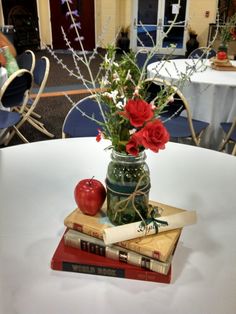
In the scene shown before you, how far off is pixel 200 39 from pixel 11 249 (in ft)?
29.5

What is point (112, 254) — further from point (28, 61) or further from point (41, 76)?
point (28, 61)

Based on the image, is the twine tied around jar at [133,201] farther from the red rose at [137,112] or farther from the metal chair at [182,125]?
the metal chair at [182,125]

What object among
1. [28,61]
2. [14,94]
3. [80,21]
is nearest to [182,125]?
[14,94]

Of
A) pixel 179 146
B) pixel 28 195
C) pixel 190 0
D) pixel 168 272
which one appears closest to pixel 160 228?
pixel 168 272

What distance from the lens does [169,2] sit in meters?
8.83

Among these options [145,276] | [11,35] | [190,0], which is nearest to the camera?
[145,276]

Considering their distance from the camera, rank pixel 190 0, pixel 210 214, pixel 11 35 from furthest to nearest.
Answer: pixel 190 0 < pixel 11 35 < pixel 210 214

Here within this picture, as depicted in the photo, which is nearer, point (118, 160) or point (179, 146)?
point (118, 160)

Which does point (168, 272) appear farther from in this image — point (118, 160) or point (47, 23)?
point (47, 23)

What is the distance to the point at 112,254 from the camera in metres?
0.84

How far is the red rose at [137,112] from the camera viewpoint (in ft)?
2.48

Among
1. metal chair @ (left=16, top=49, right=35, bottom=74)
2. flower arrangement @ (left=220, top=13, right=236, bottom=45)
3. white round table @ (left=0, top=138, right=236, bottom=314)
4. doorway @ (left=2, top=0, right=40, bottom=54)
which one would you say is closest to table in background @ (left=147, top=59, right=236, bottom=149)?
flower arrangement @ (left=220, top=13, right=236, bottom=45)

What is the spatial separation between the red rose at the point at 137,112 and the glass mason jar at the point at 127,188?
0.35ft

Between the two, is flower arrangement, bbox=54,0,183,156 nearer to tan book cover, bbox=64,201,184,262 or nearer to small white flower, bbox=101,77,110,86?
small white flower, bbox=101,77,110,86
